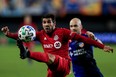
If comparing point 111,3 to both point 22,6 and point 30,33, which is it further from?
point 30,33

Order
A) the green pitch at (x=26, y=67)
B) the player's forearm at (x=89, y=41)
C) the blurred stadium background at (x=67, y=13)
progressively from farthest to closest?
the blurred stadium background at (x=67, y=13) → the green pitch at (x=26, y=67) → the player's forearm at (x=89, y=41)

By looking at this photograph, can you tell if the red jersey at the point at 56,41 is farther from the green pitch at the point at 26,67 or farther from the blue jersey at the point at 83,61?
the green pitch at the point at 26,67

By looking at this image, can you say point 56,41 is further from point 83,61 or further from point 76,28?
point 83,61

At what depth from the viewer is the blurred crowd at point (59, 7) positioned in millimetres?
29906

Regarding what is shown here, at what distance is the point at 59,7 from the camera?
99.2 ft

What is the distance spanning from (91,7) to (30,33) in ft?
67.7

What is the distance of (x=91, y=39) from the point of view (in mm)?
9641

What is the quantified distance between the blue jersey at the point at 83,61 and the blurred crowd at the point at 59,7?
19749 mm

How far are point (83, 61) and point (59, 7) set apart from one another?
2031 cm

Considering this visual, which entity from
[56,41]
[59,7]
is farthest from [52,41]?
[59,7]

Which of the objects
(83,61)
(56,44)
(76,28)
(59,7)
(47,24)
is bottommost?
(59,7)

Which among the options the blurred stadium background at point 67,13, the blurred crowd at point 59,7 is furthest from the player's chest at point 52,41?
the blurred crowd at point 59,7

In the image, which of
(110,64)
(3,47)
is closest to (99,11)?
(3,47)

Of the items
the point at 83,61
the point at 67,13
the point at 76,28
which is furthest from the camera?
the point at 67,13
